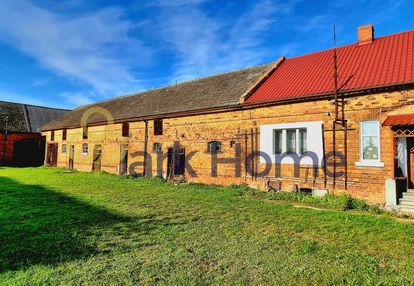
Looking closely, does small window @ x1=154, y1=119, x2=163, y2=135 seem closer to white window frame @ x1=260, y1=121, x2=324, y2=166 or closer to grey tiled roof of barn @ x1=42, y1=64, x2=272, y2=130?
grey tiled roof of barn @ x1=42, y1=64, x2=272, y2=130

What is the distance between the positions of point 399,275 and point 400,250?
1.33 metres

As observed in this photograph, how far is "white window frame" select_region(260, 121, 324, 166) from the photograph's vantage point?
11.0m

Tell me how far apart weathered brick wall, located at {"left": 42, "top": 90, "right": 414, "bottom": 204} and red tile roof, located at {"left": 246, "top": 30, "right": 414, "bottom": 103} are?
0.58 metres

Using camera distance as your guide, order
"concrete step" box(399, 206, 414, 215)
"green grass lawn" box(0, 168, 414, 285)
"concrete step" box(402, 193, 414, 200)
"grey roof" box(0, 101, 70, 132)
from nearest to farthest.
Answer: "green grass lawn" box(0, 168, 414, 285) < "concrete step" box(399, 206, 414, 215) < "concrete step" box(402, 193, 414, 200) < "grey roof" box(0, 101, 70, 132)

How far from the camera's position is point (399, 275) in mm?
4219

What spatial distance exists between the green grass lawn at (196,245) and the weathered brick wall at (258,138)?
88.1 inches

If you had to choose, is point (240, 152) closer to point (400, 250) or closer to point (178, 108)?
point (178, 108)

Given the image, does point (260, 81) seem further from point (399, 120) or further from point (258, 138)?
point (399, 120)

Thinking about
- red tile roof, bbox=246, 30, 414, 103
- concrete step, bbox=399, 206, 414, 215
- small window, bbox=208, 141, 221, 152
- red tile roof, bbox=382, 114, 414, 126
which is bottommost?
concrete step, bbox=399, 206, 414, 215

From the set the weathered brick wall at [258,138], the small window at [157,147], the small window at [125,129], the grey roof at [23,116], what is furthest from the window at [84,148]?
the grey roof at [23,116]

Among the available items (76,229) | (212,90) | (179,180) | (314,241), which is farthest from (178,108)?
(314,241)

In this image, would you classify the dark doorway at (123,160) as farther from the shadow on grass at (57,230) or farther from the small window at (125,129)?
the shadow on grass at (57,230)

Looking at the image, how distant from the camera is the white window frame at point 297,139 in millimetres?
10953

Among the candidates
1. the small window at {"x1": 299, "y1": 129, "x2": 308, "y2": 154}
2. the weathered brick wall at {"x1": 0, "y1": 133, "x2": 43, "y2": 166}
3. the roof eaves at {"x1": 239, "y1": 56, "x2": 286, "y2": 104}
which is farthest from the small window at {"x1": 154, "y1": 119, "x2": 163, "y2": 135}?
the weathered brick wall at {"x1": 0, "y1": 133, "x2": 43, "y2": 166}
